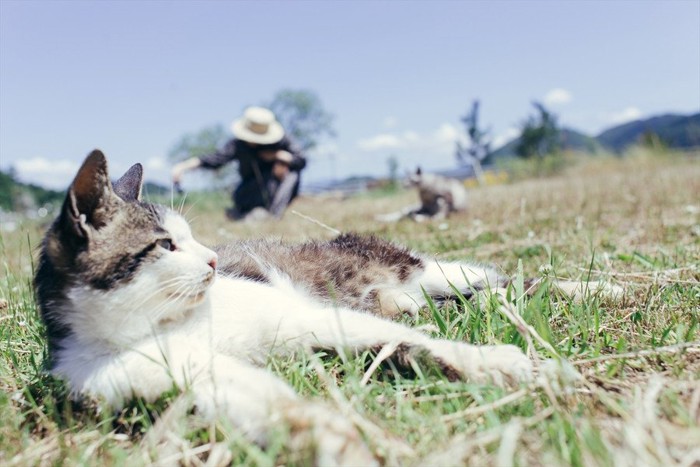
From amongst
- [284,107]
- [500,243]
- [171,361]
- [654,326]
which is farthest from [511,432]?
[284,107]

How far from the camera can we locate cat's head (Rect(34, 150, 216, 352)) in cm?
151

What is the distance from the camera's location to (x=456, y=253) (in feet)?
12.7

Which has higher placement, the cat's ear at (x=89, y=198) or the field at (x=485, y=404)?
the cat's ear at (x=89, y=198)

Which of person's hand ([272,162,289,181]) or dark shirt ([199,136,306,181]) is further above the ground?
dark shirt ([199,136,306,181])

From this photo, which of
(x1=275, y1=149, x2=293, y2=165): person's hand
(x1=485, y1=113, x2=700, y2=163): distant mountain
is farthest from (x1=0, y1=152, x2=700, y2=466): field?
(x1=485, y1=113, x2=700, y2=163): distant mountain

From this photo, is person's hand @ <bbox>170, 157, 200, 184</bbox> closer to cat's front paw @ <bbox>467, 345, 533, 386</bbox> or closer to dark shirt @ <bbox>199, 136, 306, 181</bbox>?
dark shirt @ <bbox>199, 136, 306, 181</bbox>

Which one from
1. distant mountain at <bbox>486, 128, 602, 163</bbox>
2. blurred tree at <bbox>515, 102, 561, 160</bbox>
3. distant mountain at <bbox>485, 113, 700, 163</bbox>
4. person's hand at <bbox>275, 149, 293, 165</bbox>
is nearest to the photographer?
person's hand at <bbox>275, 149, 293, 165</bbox>

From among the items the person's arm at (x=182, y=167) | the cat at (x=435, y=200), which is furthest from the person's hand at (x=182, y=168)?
the cat at (x=435, y=200)

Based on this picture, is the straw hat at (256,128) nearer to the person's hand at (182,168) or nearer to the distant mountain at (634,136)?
the person's hand at (182,168)

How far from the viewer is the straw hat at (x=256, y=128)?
8602mm

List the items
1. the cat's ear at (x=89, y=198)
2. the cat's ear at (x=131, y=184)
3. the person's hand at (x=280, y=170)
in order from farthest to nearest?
the person's hand at (x=280, y=170) → the cat's ear at (x=131, y=184) → the cat's ear at (x=89, y=198)

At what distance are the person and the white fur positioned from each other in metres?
6.91

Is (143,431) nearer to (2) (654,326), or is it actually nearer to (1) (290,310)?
(1) (290,310)

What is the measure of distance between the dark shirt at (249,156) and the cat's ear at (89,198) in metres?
7.13
